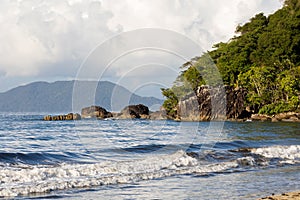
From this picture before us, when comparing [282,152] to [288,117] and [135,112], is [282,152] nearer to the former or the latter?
[288,117]

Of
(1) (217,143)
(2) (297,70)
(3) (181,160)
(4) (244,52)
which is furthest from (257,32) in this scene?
(3) (181,160)

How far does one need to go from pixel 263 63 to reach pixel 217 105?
10.1 metres

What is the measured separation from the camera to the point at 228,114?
67.7 m

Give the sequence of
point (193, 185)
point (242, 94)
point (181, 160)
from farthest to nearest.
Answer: point (242, 94) → point (181, 160) → point (193, 185)

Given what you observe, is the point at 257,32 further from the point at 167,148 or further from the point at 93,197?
the point at 93,197

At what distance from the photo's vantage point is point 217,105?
6925 centimetres

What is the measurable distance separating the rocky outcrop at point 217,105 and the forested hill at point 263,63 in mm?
1643

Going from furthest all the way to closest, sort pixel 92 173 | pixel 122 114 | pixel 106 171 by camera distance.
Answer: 1. pixel 122 114
2. pixel 106 171
3. pixel 92 173

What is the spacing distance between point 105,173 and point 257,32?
6667 centimetres

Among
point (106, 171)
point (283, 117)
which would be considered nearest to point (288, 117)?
point (283, 117)

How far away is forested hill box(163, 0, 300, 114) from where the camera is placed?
216ft

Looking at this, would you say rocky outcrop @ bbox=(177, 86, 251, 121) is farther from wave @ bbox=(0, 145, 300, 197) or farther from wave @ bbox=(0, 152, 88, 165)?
wave @ bbox=(0, 152, 88, 165)

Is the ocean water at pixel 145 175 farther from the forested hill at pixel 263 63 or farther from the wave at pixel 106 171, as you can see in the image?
the forested hill at pixel 263 63

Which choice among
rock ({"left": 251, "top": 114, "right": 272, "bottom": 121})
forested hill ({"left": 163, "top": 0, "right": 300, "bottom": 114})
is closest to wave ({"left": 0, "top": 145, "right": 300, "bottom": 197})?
rock ({"left": 251, "top": 114, "right": 272, "bottom": 121})
